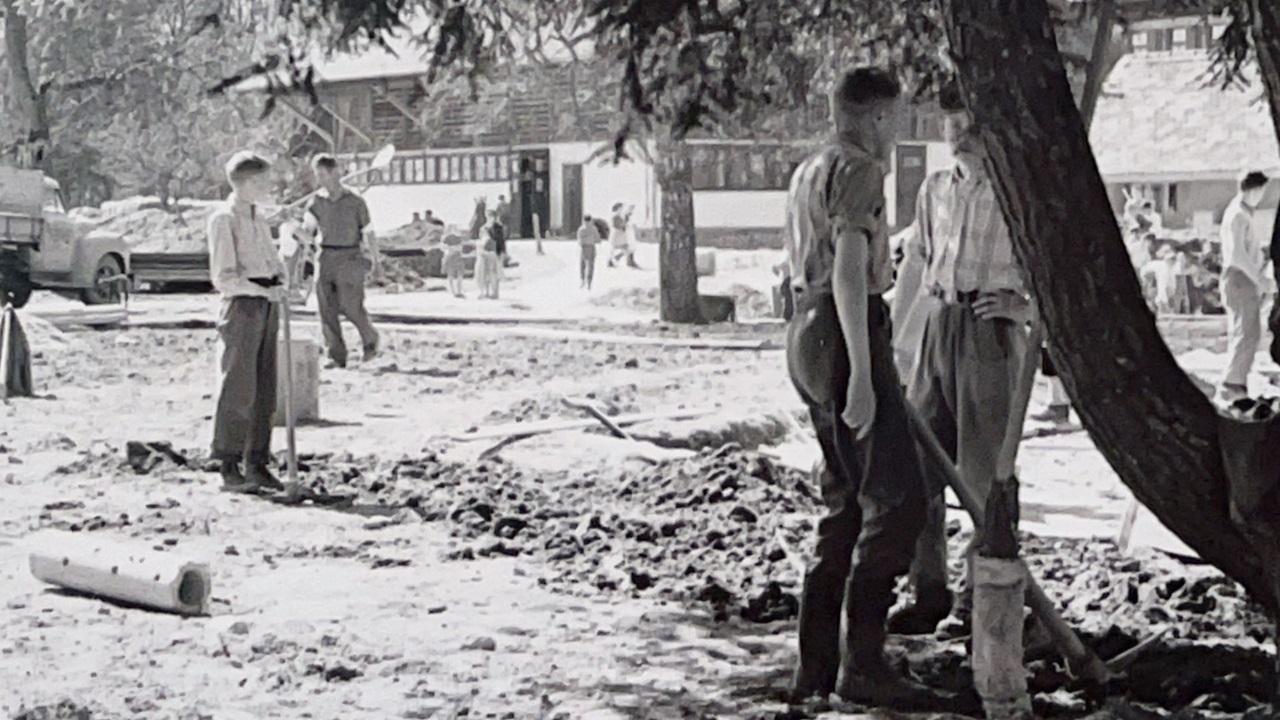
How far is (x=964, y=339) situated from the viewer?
7648mm

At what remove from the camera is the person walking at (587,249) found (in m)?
39.5

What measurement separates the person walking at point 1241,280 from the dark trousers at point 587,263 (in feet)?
82.1

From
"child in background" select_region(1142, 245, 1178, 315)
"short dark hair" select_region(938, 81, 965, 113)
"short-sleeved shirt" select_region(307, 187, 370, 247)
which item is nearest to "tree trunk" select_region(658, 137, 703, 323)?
"child in background" select_region(1142, 245, 1178, 315)

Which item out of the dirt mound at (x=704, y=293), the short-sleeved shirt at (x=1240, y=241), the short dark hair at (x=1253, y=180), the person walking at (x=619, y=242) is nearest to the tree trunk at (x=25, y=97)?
the person walking at (x=619, y=242)

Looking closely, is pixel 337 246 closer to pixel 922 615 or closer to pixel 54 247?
pixel 922 615

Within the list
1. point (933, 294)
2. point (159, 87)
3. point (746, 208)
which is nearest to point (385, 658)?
point (933, 294)

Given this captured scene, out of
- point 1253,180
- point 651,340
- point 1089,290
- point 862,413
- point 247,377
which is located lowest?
point 651,340

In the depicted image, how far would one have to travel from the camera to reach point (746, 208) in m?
50.2

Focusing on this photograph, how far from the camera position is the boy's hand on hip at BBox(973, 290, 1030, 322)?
24.9ft

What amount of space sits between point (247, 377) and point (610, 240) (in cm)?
3389

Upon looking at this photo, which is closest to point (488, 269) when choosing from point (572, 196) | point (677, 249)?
point (677, 249)

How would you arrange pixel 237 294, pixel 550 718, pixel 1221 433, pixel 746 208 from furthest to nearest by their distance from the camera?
pixel 746 208, pixel 237 294, pixel 550 718, pixel 1221 433

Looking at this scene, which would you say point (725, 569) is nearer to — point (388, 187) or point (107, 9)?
point (107, 9)

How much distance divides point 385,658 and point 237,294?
4292 mm
